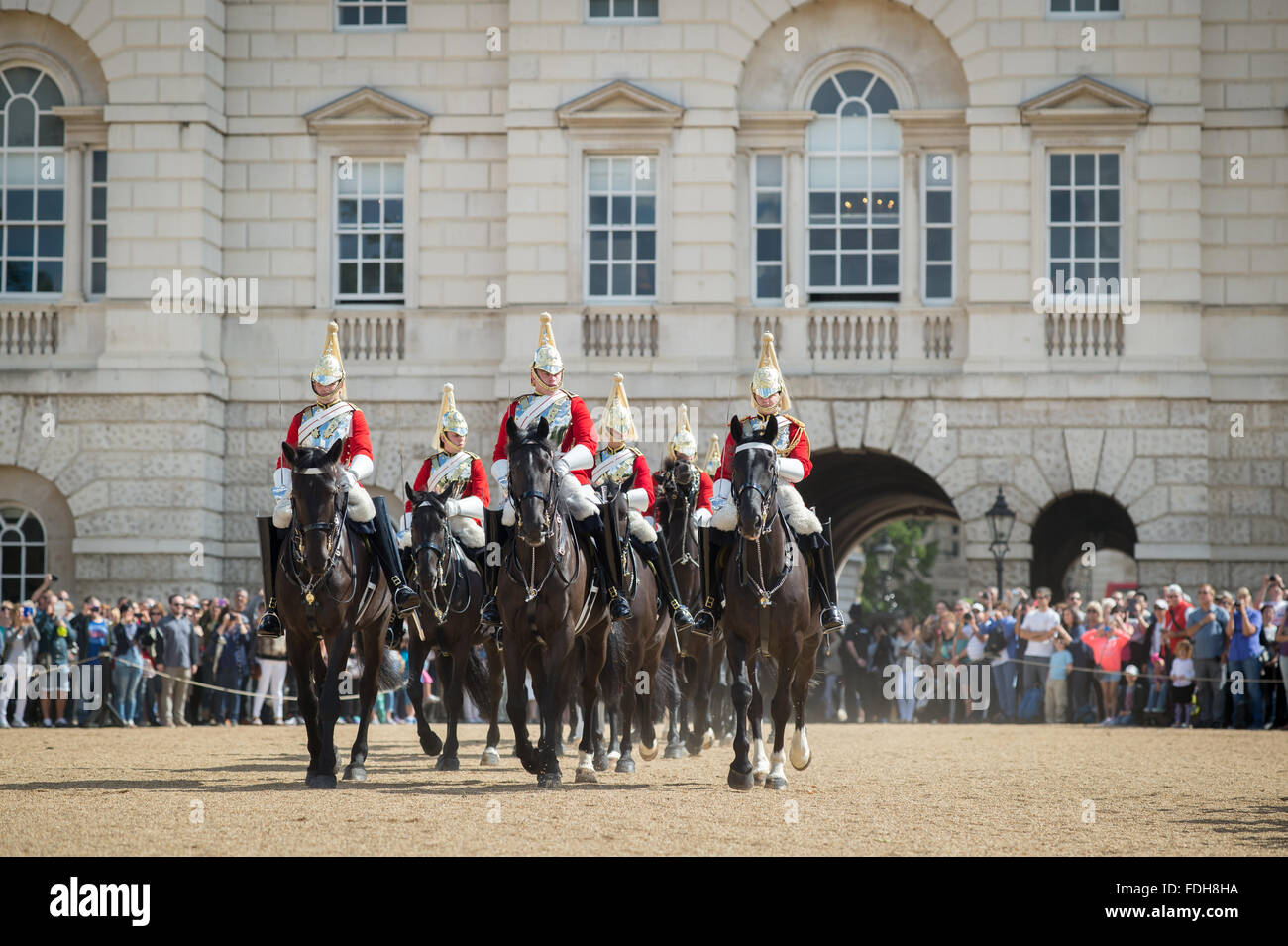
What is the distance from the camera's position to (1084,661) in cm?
3003

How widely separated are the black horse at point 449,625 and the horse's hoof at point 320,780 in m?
2.57

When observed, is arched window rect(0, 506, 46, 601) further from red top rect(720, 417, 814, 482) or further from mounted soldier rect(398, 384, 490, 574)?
red top rect(720, 417, 814, 482)

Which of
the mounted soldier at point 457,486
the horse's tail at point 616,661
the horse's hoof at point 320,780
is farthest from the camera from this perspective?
the mounted soldier at point 457,486

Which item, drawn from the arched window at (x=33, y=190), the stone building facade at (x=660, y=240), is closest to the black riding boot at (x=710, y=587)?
the stone building facade at (x=660, y=240)

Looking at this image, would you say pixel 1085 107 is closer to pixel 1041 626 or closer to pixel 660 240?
pixel 660 240

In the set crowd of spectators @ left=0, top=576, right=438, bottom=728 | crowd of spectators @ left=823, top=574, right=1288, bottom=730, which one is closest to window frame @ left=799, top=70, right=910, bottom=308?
crowd of spectators @ left=823, top=574, right=1288, bottom=730

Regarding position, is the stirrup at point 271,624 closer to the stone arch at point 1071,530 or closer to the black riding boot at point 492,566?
the black riding boot at point 492,566

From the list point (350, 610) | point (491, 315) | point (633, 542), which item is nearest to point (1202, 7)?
point (491, 315)

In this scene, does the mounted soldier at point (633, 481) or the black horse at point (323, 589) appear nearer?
the black horse at point (323, 589)

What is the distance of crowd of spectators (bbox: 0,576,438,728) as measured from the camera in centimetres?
2800

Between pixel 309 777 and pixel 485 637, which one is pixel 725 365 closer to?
pixel 485 637

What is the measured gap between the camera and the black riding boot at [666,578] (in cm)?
1725
